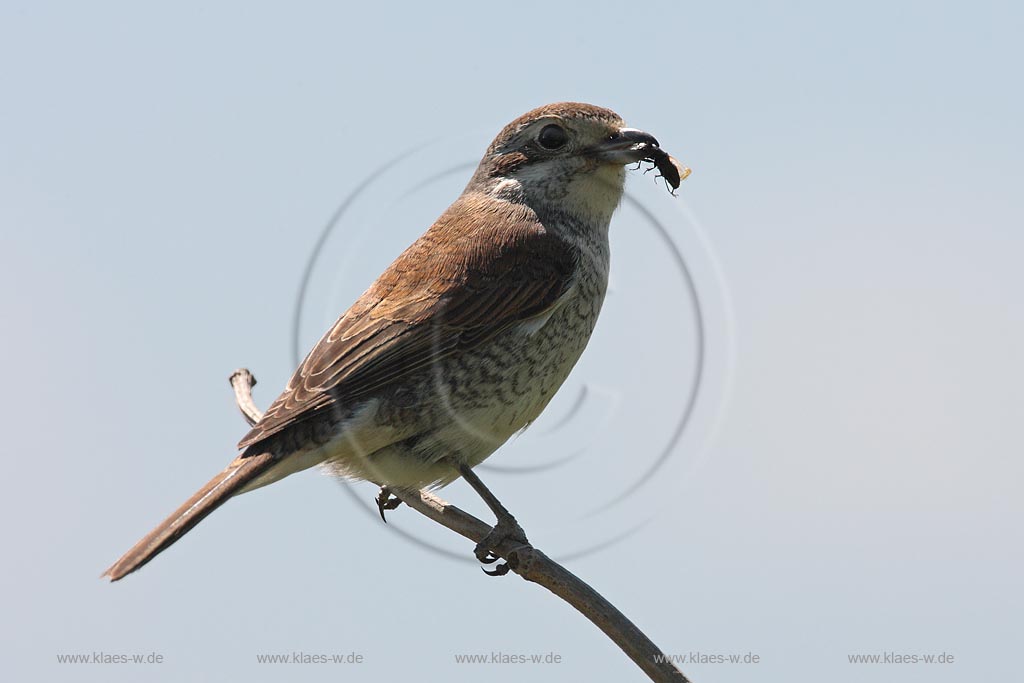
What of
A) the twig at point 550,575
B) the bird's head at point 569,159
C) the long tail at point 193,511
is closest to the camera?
the twig at point 550,575

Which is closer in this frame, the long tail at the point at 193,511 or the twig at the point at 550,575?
the twig at the point at 550,575

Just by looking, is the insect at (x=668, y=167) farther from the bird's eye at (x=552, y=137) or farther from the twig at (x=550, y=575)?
the twig at (x=550, y=575)

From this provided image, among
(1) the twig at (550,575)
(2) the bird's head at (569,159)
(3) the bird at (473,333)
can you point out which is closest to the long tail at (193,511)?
(3) the bird at (473,333)

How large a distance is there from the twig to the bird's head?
1.40 meters

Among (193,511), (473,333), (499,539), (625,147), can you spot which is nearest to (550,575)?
(499,539)

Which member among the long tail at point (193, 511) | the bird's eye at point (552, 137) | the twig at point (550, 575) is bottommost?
the twig at point (550, 575)

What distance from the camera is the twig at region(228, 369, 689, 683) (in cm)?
369

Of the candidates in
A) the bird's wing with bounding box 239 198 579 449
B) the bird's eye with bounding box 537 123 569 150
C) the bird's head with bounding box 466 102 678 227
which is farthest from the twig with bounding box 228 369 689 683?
the bird's eye with bounding box 537 123 569 150

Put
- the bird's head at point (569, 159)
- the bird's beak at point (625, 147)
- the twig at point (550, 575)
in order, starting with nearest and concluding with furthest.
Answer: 1. the twig at point (550, 575)
2. the bird's beak at point (625, 147)
3. the bird's head at point (569, 159)

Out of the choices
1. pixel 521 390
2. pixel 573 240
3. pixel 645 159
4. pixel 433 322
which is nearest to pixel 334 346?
pixel 433 322

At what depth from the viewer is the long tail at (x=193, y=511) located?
13.9ft

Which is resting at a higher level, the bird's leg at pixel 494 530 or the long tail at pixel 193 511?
the long tail at pixel 193 511

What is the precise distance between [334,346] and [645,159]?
1.55 m

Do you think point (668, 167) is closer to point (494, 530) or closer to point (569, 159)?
point (569, 159)
